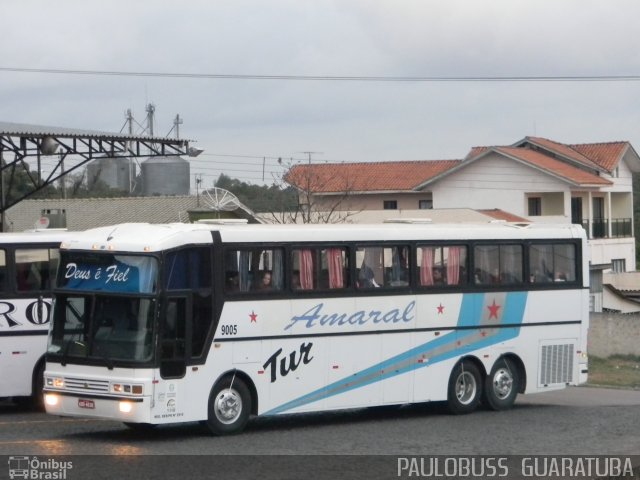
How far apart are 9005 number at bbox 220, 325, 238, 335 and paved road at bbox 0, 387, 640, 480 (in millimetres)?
1480

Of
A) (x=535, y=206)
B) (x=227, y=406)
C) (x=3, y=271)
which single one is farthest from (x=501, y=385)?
(x=535, y=206)

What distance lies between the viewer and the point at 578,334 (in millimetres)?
21078

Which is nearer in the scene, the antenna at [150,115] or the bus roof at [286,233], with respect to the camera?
the bus roof at [286,233]

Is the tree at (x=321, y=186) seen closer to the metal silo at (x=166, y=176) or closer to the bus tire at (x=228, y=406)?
the metal silo at (x=166, y=176)

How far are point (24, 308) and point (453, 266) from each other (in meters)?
7.30

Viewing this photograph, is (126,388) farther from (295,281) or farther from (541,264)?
(541,264)

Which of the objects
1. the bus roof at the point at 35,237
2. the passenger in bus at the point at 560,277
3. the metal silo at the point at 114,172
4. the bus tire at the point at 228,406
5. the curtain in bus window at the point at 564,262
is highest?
the metal silo at the point at 114,172

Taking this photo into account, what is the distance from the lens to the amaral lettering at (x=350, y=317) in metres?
17.5

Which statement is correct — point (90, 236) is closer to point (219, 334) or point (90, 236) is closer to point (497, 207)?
point (219, 334)

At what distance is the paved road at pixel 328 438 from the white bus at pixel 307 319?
45 cm

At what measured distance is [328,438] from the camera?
16.4 m

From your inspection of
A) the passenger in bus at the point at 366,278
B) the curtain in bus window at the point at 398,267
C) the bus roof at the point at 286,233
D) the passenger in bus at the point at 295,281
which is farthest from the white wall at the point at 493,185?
the passenger in bus at the point at 295,281

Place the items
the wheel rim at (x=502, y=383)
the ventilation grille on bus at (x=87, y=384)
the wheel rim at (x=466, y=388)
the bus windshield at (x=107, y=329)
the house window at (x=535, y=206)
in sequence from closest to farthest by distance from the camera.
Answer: the ventilation grille on bus at (x=87, y=384), the bus windshield at (x=107, y=329), the wheel rim at (x=466, y=388), the wheel rim at (x=502, y=383), the house window at (x=535, y=206)

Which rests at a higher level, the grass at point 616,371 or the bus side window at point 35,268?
the bus side window at point 35,268
